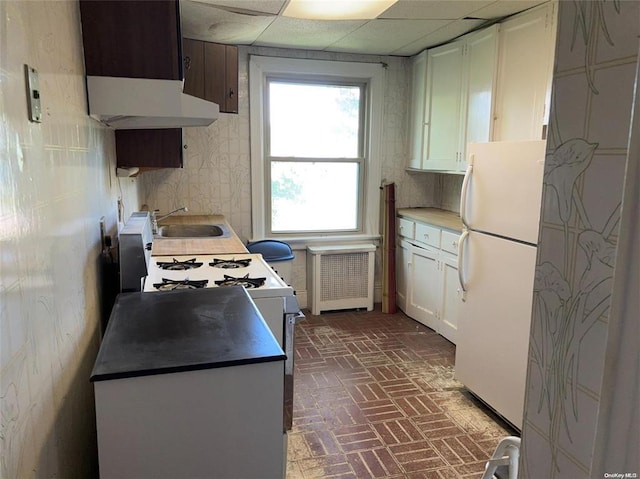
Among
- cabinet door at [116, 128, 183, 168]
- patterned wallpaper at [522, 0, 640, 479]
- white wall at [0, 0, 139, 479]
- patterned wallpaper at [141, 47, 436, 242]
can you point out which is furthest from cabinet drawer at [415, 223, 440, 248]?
patterned wallpaper at [522, 0, 640, 479]

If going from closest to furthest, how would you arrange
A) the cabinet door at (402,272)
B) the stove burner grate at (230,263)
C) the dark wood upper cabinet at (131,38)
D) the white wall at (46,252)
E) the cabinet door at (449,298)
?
the white wall at (46,252), the dark wood upper cabinet at (131,38), the stove burner grate at (230,263), the cabinet door at (449,298), the cabinet door at (402,272)

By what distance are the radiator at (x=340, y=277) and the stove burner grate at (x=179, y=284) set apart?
2.40 m

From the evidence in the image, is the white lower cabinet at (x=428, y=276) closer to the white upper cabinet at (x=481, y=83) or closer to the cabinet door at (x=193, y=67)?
the white upper cabinet at (x=481, y=83)

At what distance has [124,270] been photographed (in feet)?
5.85

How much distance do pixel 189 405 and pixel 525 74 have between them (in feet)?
9.99

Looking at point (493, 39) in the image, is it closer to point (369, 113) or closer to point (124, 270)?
point (369, 113)

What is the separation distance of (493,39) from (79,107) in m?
3.01

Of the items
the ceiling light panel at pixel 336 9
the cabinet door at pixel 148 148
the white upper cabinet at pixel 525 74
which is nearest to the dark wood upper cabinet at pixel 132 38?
the cabinet door at pixel 148 148

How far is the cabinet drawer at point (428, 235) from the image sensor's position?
393 centimetres

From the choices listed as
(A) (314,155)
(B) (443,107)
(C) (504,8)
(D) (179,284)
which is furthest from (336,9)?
(D) (179,284)

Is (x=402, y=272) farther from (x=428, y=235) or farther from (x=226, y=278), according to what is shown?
(x=226, y=278)

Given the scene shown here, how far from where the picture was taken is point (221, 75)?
3102 mm

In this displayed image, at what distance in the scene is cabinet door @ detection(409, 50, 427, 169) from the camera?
14.3 feet

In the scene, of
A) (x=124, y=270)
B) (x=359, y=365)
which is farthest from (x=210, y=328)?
(x=359, y=365)
